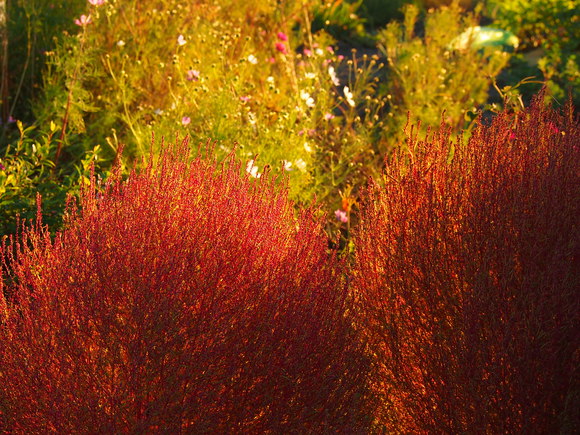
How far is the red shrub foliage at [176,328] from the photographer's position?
2078mm

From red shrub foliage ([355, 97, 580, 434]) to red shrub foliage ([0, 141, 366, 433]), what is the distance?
0.82ft

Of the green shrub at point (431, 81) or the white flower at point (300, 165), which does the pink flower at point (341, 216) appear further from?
the green shrub at point (431, 81)

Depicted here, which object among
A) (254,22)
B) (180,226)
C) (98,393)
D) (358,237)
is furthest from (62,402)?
(254,22)

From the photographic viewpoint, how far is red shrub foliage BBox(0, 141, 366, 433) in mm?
2078

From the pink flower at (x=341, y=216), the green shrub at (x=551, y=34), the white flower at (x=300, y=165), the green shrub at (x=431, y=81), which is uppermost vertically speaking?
the white flower at (x=300, y=165)

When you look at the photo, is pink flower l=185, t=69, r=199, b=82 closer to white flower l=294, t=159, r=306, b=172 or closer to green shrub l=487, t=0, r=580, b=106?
white flower l=294, t=159, r=306, b=172

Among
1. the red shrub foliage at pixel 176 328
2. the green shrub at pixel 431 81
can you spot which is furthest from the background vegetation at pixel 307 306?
the green shrub at pixel 431 81

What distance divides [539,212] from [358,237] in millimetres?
640

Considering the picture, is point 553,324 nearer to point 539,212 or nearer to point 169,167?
point 539,212

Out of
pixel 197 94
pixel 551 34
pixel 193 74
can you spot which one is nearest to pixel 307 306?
pixel 197 94

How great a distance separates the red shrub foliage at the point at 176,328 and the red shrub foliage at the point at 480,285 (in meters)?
0.25

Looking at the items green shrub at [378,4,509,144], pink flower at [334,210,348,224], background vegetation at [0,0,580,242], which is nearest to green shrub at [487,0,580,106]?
background vegetation at [0,0,580,242]

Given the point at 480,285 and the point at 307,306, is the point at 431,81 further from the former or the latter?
the point at 307,306

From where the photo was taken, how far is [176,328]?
2.06m
